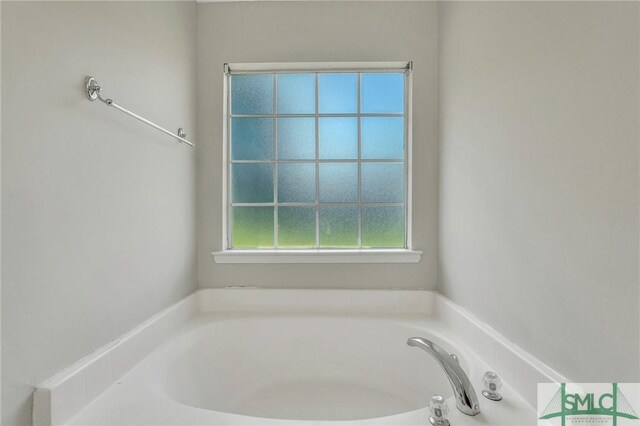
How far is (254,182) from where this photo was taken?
192 cm

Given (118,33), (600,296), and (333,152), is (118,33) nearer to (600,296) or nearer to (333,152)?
(333,152)

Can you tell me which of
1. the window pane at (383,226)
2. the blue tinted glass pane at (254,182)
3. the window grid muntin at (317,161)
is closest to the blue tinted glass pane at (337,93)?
the window grid muntin at (317,161)

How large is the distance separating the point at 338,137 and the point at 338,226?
52 centimetres

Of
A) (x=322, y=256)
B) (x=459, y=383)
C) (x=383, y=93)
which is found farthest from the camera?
(x=383, y=93)

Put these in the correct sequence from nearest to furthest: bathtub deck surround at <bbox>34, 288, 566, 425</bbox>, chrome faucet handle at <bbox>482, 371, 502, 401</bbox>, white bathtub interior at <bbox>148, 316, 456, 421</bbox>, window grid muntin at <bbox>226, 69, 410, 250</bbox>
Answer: chrome faucet handle at <bbox>482, 371, 502, 401</bbox>
bathtub deck surround at <bbox>34, 288, 566, 425</bbox>
white bathtub interior at <bbox>148, 316, 456, 421</bbox>
window grid muntin at <bbox>226, 69, 410, 250</bbox>

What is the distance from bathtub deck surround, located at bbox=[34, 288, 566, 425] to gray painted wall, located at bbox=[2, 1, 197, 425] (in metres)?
0.16

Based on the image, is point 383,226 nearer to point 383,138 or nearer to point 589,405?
point 383,138

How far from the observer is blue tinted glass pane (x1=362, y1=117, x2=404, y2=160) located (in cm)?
189

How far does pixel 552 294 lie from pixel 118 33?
5.30 feet

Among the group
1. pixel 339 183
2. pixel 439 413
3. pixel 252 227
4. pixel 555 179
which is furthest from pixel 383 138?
pixel 439 413

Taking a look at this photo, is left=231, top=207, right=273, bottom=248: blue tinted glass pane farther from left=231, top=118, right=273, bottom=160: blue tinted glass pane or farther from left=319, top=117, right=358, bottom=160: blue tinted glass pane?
left=319, top=117, right=358, bottom=160: blue tinted glass pane

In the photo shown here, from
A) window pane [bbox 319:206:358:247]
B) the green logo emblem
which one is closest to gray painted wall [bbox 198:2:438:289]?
window pane [bbox 319:206:358:247]

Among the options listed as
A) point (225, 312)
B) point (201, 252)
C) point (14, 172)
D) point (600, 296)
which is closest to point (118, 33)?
point (14, 172)

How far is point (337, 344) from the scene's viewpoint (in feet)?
5.38
